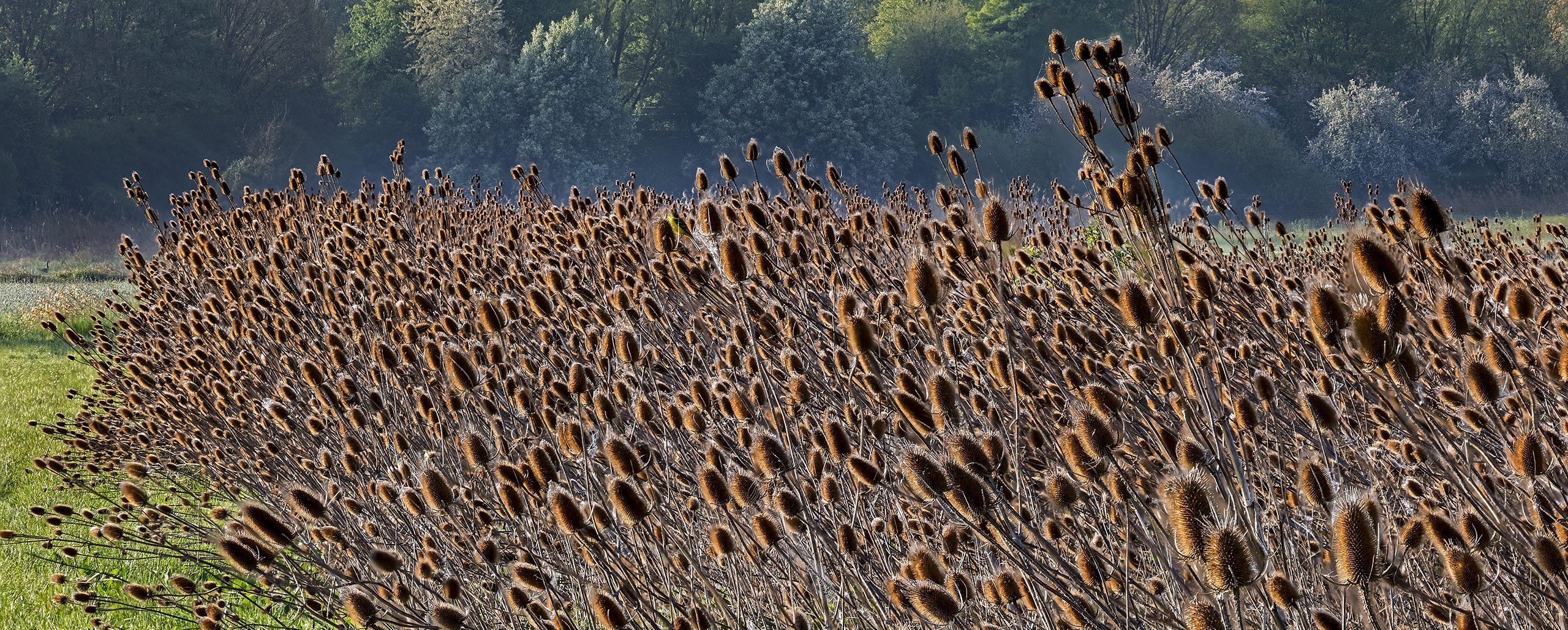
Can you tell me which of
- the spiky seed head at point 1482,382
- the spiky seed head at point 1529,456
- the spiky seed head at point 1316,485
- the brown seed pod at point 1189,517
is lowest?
the brown seed pod at point 1189,517

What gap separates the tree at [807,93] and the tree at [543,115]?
157 inches

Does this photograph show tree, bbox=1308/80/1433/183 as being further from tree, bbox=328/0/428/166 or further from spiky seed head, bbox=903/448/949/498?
spiky seed head, bbox=903/448/949/498

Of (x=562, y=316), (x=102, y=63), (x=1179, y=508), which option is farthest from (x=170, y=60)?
(x=1179, y=508)

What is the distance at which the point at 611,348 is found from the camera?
3.42 metres

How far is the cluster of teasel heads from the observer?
178 centimetres

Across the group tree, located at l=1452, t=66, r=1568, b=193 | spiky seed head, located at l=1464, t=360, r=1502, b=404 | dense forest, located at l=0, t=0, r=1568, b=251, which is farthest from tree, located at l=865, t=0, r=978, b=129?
spiky seed head, located at l=1464, t=360, r=1502, b=404

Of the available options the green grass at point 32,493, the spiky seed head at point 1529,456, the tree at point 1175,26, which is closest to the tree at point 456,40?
the tree at point 1175,26

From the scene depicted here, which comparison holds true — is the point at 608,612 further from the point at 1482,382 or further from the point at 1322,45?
the point at 1322,45

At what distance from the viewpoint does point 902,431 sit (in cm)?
271

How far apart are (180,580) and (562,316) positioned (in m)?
2.24

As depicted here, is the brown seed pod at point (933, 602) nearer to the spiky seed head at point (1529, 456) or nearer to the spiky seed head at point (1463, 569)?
the spiky seed head at point (1463, 569)

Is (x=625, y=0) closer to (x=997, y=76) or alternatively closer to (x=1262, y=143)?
(x=997, y=76)

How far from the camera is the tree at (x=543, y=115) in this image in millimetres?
39406

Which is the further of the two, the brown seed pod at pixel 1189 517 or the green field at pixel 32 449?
the green field at pixel 32 449
